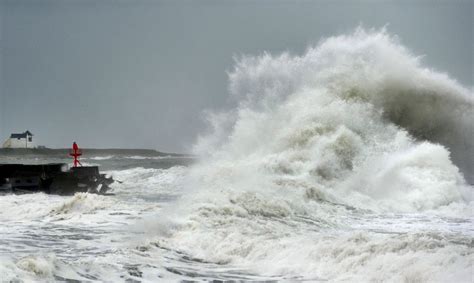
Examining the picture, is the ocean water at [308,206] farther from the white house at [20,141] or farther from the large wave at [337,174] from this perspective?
the white house at [20,141]

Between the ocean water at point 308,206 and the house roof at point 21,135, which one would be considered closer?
the ocean water at point 308,206

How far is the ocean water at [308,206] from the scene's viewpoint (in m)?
6.83

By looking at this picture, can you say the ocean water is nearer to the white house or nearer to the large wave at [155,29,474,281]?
the large wave at [155,29,474,281]

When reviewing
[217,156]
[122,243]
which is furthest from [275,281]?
[217,156]

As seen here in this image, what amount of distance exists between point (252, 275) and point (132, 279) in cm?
141

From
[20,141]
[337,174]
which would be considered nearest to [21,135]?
[20,141]

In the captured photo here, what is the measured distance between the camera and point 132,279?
6469 millimetres

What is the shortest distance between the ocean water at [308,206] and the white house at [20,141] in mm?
60979

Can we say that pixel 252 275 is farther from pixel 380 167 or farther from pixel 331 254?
pixel 380 167

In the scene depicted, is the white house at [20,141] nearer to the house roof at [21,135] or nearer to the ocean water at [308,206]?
the house roof at [21,135]

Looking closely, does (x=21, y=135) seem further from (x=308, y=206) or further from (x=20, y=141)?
(x=308, y=206)

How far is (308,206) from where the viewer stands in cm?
1210

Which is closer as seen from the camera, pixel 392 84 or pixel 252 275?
pixel 252 275

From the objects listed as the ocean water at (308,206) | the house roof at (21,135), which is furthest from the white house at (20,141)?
the ocean water at (308,206)
